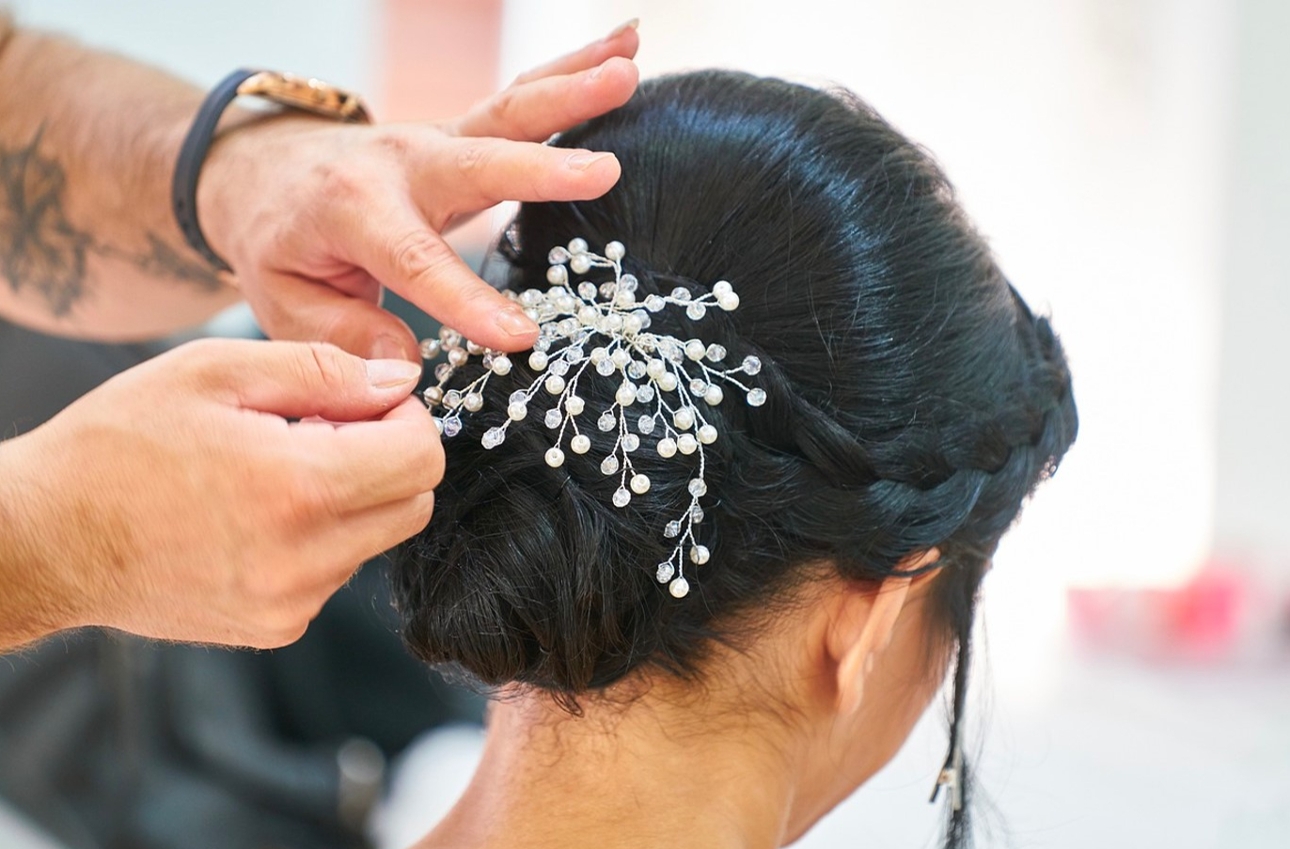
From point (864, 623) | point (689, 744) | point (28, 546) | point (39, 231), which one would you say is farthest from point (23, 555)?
point (39, 231)

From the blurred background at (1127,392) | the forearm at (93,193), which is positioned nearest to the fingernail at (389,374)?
the forearm at (93,193)

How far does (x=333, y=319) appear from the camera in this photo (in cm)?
99

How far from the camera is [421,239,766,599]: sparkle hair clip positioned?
0.75 meters

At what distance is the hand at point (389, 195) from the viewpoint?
31.6 inches

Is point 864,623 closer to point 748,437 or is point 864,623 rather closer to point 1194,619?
point 748,437

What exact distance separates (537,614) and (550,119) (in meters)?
0.41

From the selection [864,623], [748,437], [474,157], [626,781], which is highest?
[474,157]

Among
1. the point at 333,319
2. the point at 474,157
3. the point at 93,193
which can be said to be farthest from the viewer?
the point at 93,193

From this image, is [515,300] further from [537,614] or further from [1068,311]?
[1068,311]

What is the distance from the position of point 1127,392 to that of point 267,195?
1.23 m

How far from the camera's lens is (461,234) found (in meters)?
2.60

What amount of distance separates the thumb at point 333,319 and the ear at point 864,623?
0.42 meters

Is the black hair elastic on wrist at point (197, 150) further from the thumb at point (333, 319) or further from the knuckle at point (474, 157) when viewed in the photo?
the knuckle at point (474, 157)

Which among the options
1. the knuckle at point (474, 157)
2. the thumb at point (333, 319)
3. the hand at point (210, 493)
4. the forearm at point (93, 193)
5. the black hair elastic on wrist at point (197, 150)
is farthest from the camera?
the forearm at point (93, 193)
